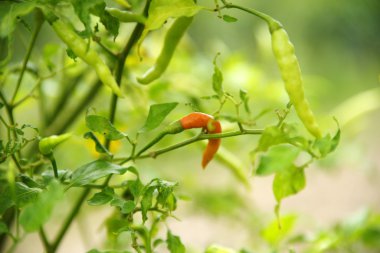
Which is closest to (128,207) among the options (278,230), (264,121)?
(278,230)

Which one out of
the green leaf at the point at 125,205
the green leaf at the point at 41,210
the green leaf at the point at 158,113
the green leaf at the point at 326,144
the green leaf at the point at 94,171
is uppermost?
the green leaf at the point at 41,210

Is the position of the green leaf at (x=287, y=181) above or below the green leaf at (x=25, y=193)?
below

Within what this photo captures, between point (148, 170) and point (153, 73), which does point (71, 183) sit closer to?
point (153, 73)

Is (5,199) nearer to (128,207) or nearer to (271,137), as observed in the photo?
(128,207)

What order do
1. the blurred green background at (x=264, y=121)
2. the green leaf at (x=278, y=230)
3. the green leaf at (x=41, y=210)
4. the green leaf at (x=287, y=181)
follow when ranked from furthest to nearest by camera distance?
the blurred green background at (x=264, y=121), the green leaf at (x=278, y=230), the green leaf at (x=287, y=181), the green leaf at (x=41, y=210)

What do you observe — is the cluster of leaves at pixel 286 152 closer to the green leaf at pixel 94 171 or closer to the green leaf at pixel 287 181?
the green leaf at pixel 287 181

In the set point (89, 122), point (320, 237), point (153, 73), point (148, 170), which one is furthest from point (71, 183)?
point (148, 170)

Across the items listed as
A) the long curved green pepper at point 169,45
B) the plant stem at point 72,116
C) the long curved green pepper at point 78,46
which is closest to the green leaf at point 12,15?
the long curved green pepper at point 78,46
